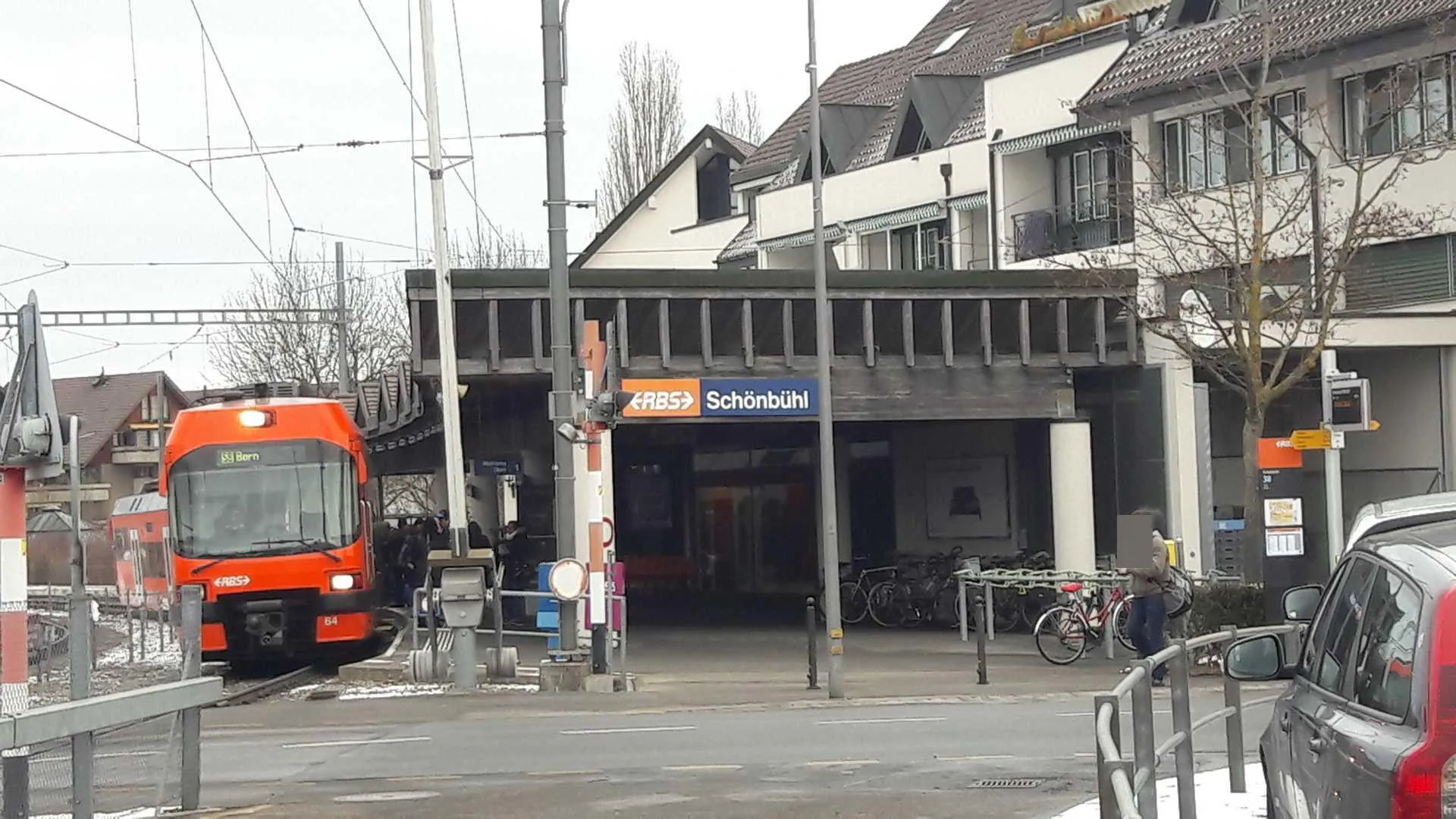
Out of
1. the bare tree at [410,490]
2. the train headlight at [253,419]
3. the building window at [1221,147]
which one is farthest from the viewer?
the bare tree at [410,490]

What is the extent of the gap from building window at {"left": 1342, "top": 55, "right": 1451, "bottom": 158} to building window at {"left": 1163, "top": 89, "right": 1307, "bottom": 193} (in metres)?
0.85

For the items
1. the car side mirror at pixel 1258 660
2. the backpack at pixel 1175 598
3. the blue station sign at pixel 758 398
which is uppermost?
the blue station sign at pixel 758 398

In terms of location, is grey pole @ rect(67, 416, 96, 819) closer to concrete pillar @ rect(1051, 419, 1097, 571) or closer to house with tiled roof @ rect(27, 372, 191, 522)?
concrete pillar @ rect(1051, 419, 1097, 571)

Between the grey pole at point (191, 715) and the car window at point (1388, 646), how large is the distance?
7762 mm

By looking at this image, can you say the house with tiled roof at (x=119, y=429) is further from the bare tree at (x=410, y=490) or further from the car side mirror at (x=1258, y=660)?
the car side mirror at (x=1258, y=660)

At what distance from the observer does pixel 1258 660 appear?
7188 millimetres

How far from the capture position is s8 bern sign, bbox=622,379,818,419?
3048cm

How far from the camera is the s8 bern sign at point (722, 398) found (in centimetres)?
3048

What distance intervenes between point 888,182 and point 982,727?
92.2 feet

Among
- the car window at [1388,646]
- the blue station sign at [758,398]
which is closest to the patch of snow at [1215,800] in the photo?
the car window at [1388,646]

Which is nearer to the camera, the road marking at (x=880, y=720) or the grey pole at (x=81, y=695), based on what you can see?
the grey pole at (x=81, y=695)

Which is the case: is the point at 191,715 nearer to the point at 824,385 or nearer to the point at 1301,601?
the point at 1301,601

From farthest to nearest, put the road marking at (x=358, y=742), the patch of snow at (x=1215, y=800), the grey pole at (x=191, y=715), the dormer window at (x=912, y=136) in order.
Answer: the dormer window at (x=912, y=136) < the road marking at (x=358, y=742) < the grey pole at (x=191, y=715) < the patch of snow at (x=1215, y=800)

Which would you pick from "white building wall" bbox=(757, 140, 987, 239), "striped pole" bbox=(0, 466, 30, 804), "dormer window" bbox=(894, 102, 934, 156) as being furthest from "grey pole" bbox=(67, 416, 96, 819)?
"dormer window" bbox=(894, 102, 934, 156)
